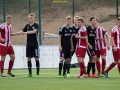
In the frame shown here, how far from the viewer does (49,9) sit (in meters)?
48.0

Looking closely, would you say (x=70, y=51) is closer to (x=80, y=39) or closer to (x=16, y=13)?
(x=80, y=39)

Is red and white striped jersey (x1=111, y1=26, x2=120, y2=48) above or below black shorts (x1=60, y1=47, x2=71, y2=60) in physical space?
above

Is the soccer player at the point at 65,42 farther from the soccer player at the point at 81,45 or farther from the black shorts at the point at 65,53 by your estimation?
the soccer player at the point at 81,45

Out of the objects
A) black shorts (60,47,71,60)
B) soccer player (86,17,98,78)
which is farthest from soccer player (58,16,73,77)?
soccer player (86,17,98,78)

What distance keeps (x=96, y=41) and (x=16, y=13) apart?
24.0 meters

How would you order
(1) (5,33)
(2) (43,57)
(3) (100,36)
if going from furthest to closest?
1. (2) (43,57)
2. (3) (100,36)
3. (1) (5,33)

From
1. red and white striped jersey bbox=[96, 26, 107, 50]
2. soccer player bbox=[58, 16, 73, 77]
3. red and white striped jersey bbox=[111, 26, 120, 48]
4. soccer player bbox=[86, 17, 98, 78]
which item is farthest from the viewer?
red and white striped jersey bbox=[96, 26, 107, 50]

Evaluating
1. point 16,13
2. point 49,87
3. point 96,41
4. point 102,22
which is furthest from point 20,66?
point 102,22

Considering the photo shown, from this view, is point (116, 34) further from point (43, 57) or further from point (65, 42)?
point (43, 57)

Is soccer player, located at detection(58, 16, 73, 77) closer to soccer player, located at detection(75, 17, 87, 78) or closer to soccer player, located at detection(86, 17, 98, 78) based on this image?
soccer player, located at detection(75, 17, 87, 78)

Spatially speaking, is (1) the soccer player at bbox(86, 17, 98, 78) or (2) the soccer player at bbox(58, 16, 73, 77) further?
(1) the soccer player at bbox(86, 17, 98, 78)

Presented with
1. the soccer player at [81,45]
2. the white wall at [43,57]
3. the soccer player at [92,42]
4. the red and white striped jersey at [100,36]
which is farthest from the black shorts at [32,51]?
the white wall at [43,57]

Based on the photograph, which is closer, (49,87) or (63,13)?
(49,87)

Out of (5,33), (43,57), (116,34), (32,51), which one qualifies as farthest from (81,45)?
(43,57)
